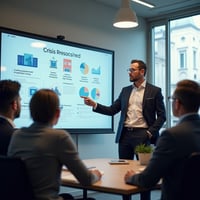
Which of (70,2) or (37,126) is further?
(70,2)

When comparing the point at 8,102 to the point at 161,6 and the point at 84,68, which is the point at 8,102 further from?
the point at 161,6

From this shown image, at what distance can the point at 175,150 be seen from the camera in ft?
5.49

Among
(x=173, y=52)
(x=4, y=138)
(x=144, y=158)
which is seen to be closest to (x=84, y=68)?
(x=173, y=52)

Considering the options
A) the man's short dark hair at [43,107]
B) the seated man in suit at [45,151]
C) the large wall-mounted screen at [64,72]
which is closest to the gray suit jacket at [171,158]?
the seated man in suit at [45,151]

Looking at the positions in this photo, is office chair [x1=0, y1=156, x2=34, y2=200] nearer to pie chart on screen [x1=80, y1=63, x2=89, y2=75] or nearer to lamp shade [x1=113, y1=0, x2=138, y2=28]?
lamp shade [x1=113, y1=0, x2=138, y2=28]

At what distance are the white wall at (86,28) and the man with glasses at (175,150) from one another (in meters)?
3.03

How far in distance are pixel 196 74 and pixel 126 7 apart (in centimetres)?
241

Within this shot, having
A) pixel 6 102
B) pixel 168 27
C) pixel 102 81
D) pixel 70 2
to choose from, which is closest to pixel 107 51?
pixel 102 81

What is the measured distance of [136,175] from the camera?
5.92 ft

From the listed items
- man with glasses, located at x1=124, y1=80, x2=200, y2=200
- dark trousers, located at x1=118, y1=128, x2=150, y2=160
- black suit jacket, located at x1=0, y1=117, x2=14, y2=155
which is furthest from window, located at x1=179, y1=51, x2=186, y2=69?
black suit jacket, located at x1=0, y1=117, x2=14, y2=155

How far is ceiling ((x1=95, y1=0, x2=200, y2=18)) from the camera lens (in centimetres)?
543

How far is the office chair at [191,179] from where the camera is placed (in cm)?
158

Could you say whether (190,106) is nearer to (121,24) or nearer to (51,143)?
(51,143)

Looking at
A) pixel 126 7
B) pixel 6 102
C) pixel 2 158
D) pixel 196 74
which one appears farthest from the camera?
pixel 196 74
